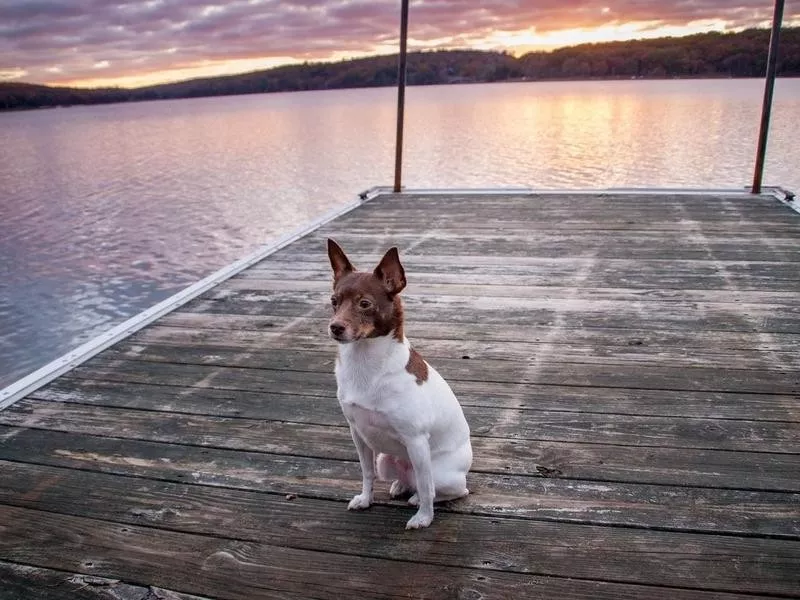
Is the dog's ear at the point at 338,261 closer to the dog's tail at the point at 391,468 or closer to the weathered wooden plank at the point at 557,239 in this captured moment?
the dog's tail at the point at 391,468

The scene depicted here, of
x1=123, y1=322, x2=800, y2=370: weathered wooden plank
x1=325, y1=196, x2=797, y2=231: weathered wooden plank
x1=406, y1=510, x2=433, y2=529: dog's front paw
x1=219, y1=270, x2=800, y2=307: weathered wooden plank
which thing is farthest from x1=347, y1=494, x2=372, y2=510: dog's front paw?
x1=325, y1=196, x2=797, y2=231: weathered wooden plank

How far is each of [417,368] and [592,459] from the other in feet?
3.52

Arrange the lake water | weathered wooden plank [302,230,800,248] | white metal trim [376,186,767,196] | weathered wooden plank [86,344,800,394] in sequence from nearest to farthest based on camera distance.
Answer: weathered wooden plank [86,344,800,394] → weathered wooden plank [302,230,800,248] → white metal trim [376,186,767,196] → the lake water

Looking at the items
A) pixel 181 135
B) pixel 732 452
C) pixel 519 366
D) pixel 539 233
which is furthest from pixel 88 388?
pixel 181 135

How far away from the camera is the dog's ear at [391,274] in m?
2.38

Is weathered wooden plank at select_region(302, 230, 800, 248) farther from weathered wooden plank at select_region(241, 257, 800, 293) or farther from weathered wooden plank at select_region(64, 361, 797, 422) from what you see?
weathered wooden plank at select_region(64, 361, 797, 422)

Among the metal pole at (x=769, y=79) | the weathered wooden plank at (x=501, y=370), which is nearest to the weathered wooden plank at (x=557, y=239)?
the metal pole at (x=769, y=79)

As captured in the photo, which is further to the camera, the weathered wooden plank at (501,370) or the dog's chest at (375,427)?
the weathered wooden plank at (501,370)

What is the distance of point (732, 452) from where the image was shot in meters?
3.09

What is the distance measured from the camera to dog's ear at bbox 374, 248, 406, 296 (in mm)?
2385

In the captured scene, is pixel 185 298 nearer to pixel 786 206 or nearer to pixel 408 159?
pixel 786 206

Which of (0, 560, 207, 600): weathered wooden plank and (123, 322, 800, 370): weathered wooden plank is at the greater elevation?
(123, 322, 800, 370): weathered wooden plank

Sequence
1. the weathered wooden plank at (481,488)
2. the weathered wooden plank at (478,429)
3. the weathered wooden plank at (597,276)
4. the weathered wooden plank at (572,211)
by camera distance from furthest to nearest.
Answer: the weathered wooden plank at (572,211)
the weathered wooden plank at (597,276)
the weathered wooden plank at (478,429)
the weathered wooden plank at (481,488)

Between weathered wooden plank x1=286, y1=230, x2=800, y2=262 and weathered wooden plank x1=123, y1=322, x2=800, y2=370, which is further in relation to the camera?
weathered wooden plank x1=286, y1=230, x2=800, y2=262
